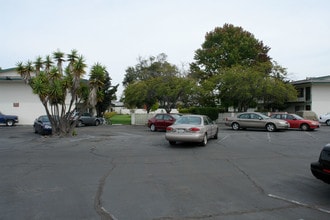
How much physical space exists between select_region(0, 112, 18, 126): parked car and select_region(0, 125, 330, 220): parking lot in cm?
2158

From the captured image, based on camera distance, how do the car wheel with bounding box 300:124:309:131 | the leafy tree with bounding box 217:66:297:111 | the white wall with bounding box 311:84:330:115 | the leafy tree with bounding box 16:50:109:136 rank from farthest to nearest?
the white wall with bounding box 311:84:330:115 < the leafy tree with bounding box 217:66:297:111 < the car wheel with bounding box 300:124:309:131 < the leafy tree with bounding box 16:50:109:136

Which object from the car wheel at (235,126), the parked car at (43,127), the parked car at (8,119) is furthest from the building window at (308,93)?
the parked car at (8,119)

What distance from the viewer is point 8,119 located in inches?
1198

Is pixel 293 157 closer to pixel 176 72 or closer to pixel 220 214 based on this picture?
pixel 220 214

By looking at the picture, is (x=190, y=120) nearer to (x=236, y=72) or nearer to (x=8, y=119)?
(x=236, y=72)

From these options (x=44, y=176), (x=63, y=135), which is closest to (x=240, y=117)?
(x=63, y=135)

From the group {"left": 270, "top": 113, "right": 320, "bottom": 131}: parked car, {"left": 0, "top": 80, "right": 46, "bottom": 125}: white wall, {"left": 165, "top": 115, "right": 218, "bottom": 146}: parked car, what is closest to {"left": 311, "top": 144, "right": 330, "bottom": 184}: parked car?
{"left": 165, "top": 115, "right": 218, "bottom": 146}: parked car

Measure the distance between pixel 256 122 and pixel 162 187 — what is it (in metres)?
18.1

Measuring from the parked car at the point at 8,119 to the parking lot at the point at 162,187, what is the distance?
21.6 m

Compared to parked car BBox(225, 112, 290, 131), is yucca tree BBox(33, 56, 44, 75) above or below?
above

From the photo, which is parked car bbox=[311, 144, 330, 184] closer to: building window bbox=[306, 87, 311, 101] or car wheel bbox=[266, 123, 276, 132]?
car wheel bbox=[266, 123, 276, 132]

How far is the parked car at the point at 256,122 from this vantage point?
72.9 feet

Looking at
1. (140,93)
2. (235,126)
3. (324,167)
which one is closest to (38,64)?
(140,93)

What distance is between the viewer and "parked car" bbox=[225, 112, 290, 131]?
2222 centimetres
